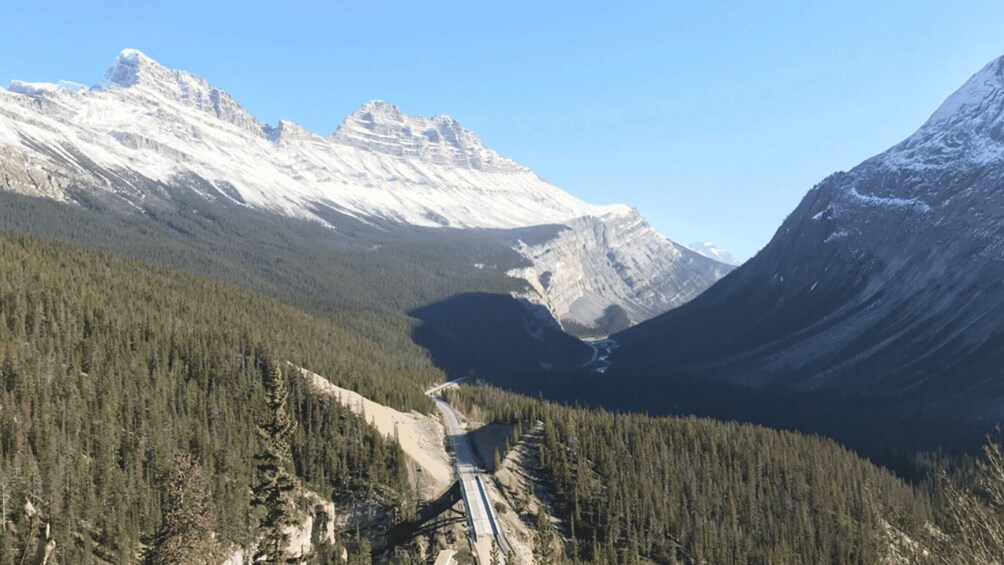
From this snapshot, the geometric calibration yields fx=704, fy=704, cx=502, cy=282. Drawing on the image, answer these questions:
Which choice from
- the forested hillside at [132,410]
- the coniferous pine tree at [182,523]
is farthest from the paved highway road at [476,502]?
the coniferous pine tree at [182,523]

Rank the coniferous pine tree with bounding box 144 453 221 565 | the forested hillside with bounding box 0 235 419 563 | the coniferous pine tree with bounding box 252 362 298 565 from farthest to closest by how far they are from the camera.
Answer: the forested hillside with bounding box 0 235 419 563
the coniferous pine tree with bounding box 144 453 221 565
the coniferous pine tree with bounding box 252 362 298 565

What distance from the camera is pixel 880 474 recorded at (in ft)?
469

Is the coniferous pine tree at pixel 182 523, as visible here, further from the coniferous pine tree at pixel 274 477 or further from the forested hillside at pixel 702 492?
the forested hillside at pixel 702 492

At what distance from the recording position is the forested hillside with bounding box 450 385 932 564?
101 m

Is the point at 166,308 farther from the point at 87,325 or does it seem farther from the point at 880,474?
the point at 880,474

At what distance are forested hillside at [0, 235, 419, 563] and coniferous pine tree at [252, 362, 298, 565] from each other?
11112 mm

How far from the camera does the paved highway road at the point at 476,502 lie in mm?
81062

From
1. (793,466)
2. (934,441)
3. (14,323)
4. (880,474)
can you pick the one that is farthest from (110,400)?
(934,441)

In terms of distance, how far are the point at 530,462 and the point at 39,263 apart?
345ft

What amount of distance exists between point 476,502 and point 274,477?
180 feet

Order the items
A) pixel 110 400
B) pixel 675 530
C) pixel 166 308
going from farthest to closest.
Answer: pixel 166 308
pixel 675 530
pixel 110 400

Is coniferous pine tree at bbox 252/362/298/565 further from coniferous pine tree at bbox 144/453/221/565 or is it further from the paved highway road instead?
the paved highway road

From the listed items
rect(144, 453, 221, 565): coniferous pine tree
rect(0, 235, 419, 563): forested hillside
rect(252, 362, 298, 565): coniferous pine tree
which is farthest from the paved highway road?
rect(252, 362, 298, 565): coniferous pine tree

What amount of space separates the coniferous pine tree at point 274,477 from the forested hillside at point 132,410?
1111cm
